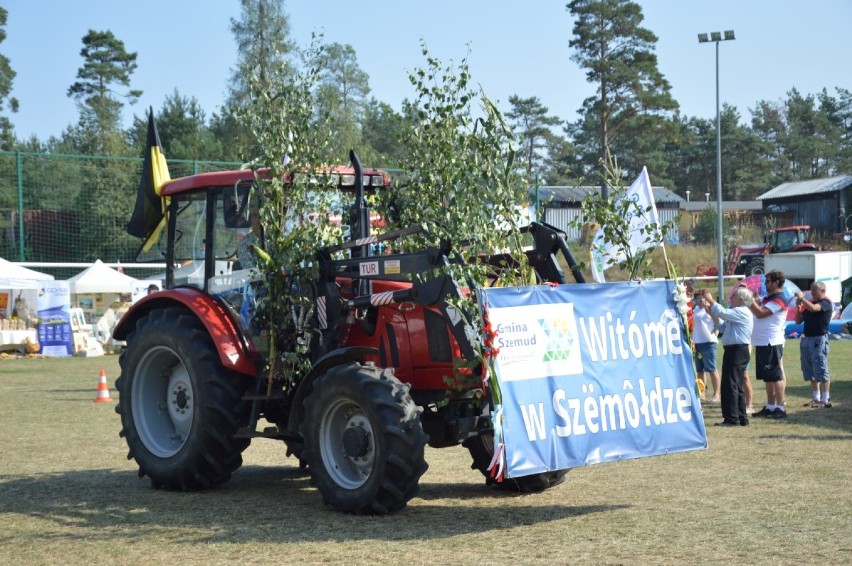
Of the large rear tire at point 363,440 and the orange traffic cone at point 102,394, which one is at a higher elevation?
the large rear tire at point 363,440

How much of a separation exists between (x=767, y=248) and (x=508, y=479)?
131 feet

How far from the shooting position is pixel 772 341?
13125 mm

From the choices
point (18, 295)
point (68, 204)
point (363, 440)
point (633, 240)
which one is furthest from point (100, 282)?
point (363, 440)

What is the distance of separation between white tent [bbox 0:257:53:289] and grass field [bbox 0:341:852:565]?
15935mm

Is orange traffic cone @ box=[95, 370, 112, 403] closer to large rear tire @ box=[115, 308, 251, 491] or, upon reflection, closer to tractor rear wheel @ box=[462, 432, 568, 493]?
large rear tire @ box=[115, 308, 251, 491]

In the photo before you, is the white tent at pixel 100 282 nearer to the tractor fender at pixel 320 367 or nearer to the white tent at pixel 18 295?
the white tent at pixel 18 295

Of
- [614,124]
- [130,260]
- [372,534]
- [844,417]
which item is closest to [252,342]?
[372,534]

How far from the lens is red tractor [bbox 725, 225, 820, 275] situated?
144ft

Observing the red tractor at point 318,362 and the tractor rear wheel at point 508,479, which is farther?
the tractor rear wheel at point 508,479

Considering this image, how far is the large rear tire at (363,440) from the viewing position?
6.89 m

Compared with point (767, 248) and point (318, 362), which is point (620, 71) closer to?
point (767, 248)

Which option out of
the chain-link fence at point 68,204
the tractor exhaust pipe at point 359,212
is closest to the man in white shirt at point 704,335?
the tractor exhaust pipe at point 359,212

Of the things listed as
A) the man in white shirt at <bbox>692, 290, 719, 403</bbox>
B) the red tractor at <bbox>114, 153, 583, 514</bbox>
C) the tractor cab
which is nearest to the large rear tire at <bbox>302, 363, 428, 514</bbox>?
the red tractor at <bbox>114, 153, 583, 514</bbox>

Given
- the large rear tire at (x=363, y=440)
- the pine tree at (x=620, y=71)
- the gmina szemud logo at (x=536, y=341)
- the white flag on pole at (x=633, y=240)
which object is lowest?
the large rear tire at (x=363, y=440)
